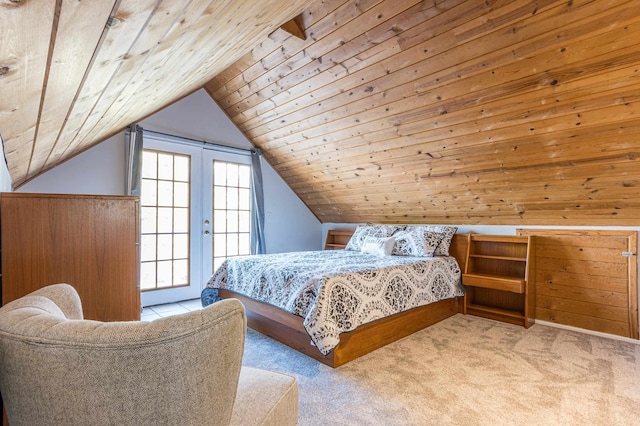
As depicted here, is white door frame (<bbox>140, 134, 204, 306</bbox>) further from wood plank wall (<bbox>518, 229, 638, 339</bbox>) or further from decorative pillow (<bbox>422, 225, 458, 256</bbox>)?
wood plank wall (<bbox>518, 229, 638, 339</bbox>)

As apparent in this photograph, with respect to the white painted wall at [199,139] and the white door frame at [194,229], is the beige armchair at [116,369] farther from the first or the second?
the white door frame at [194,229]

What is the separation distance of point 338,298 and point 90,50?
1956 mm

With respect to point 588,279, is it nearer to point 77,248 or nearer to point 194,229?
point 77,248

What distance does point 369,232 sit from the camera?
4473 millimetres

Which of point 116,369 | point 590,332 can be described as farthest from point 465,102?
point 116,369

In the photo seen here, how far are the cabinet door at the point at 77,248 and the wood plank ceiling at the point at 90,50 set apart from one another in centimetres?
36

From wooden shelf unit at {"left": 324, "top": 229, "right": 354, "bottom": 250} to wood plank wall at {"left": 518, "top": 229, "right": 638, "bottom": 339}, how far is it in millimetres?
2418

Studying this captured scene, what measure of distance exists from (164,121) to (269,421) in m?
3.71

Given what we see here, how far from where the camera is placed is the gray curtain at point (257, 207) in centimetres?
461

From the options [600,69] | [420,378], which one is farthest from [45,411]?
[600,69]

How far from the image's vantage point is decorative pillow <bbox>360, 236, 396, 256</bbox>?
389 centimetres

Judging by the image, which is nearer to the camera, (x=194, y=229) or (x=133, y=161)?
(x=133, y=161)

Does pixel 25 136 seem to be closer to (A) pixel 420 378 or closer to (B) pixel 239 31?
(B) pixel 239 31

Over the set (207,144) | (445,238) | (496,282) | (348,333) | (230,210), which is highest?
(207,144)
